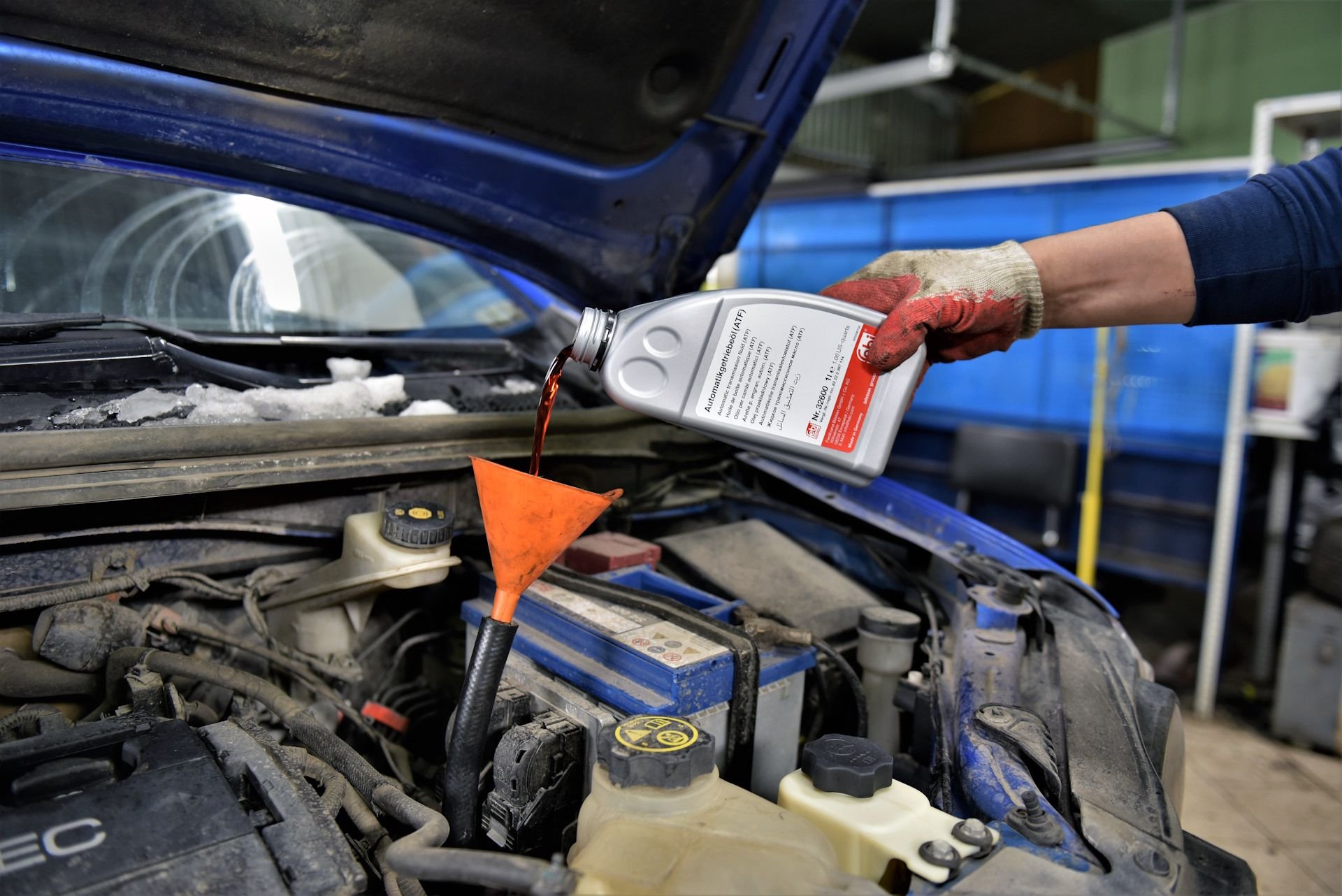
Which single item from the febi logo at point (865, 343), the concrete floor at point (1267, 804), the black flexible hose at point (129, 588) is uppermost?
the febi logo at point (865, 343)

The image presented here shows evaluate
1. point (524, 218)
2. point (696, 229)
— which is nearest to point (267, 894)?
point (524, 218)

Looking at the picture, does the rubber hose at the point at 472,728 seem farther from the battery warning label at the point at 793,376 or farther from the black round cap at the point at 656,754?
the battery warning label at the point at 793,376

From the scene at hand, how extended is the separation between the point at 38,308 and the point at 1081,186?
3.74 m

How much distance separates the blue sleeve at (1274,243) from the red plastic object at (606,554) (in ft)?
2.84

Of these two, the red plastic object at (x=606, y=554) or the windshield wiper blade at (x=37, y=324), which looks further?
the red plastic object at (x=606, y=554)

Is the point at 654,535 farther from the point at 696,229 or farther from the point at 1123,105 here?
the point at 1123,105

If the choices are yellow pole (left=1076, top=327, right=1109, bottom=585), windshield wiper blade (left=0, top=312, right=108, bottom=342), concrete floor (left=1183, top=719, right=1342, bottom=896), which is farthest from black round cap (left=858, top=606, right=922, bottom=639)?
yellow pole (left=1076, top=327, right=1109, bottom=585)

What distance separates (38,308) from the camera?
1.24 metres

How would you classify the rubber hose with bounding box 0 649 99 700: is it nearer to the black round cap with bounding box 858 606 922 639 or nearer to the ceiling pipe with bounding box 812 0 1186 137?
the black round cap with bounding box 858 606 922 639

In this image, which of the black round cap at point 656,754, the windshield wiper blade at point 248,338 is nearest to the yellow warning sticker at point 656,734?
the black round cap at point 656,754

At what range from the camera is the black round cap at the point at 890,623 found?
1.21 meters

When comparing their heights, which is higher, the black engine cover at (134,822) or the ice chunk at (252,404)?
the ice chunk at (252,404)

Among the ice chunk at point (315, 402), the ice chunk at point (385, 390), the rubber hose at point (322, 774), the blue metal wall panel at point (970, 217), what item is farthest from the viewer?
the blue metal wall panel at point (970, 217)

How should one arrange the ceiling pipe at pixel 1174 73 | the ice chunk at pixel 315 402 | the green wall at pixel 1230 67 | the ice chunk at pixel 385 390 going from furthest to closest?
the green wall at pixel 1230 67 < the ceiling pipe at pixel 1174 73 < the ice chunk at pixel 385 390 < the ice chunk at pixel 315 402
